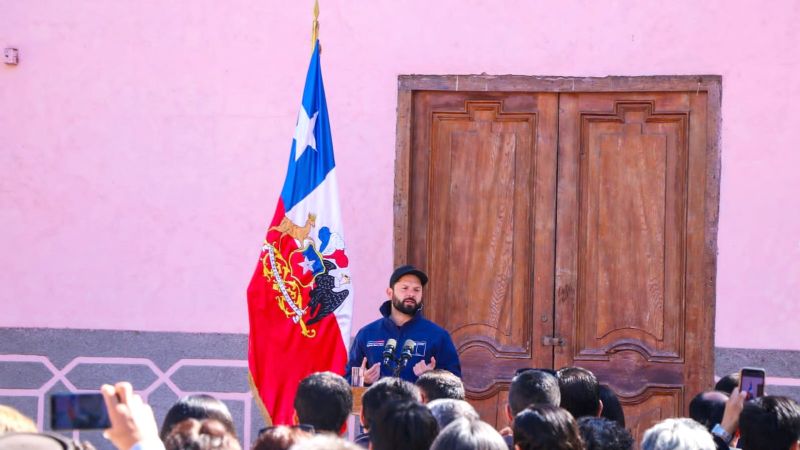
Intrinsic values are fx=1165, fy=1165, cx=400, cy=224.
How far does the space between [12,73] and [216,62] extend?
1433 mm

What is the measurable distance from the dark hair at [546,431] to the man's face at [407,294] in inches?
108

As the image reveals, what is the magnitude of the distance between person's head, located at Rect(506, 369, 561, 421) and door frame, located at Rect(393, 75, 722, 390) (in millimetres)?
2642

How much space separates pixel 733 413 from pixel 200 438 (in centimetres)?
244

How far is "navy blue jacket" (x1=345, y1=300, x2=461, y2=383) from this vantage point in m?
6.63

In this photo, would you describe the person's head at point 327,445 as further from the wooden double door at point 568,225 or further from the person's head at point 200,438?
the wooden double door at point 568,225

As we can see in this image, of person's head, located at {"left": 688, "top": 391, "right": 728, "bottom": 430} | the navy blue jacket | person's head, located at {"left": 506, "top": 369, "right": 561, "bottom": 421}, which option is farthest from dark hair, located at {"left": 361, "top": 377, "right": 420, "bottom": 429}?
the navy blue jacket

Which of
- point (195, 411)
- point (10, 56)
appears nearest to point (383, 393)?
point (195, 411)

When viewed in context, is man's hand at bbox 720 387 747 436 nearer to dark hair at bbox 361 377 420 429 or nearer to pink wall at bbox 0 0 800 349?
dark hair at bbox 361 377 420 429

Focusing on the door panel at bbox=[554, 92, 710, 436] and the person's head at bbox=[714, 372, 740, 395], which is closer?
the person's head at bbox=[714, 372, 740, 395]

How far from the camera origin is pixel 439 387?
5055mm

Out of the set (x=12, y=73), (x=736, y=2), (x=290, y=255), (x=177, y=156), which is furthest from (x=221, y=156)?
(x=736, y=2)

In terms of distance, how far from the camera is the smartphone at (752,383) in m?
5.04

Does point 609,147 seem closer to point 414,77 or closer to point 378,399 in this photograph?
point 414,77

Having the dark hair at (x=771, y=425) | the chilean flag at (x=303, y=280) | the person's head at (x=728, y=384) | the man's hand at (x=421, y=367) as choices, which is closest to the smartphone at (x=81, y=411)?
the dark hair at (x=771, y=425)
